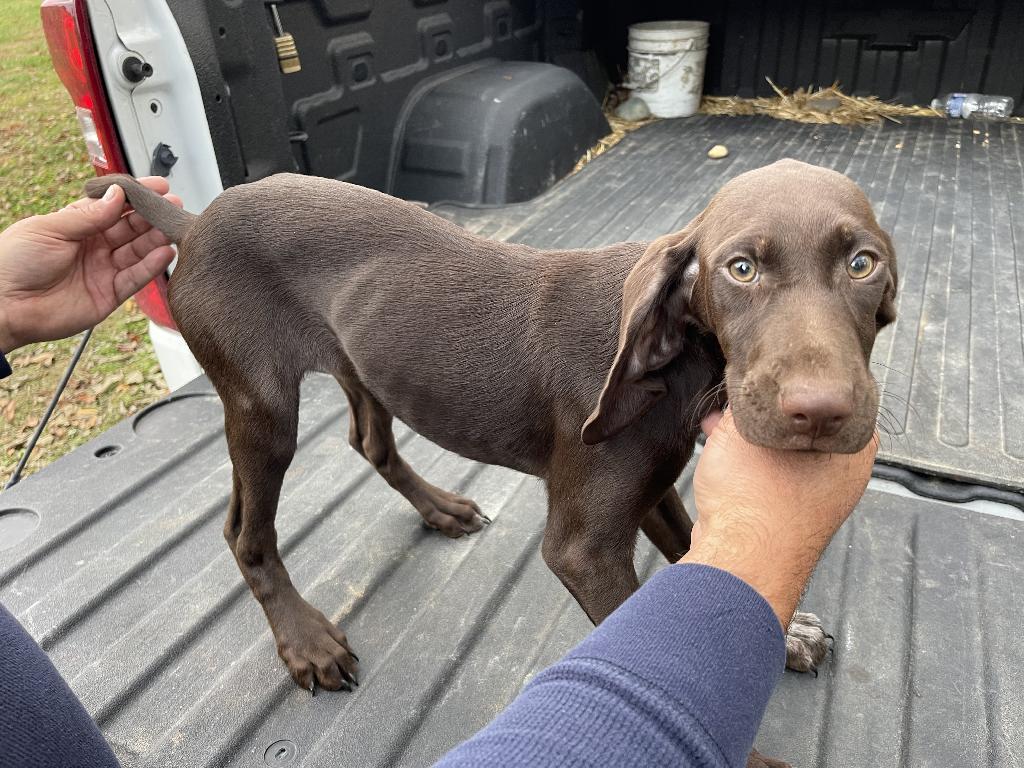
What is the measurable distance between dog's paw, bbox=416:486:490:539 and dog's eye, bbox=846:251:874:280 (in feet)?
4.81

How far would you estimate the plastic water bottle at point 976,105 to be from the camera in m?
5.59

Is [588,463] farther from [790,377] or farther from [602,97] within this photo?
[602,97]

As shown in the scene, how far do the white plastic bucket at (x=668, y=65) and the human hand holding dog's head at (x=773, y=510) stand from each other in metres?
5.21

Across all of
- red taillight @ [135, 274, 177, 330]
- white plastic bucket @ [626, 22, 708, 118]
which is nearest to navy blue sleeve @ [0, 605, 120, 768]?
red taillight @ [135, 274, 177, 330]

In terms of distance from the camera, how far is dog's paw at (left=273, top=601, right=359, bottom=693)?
194cm

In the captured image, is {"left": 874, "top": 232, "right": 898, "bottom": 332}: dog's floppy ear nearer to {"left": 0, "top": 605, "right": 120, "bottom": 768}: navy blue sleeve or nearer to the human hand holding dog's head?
the human hand holding dog's head

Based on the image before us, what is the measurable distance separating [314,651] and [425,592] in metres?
0.39

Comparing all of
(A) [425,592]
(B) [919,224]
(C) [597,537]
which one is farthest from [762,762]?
(B) [919,224]

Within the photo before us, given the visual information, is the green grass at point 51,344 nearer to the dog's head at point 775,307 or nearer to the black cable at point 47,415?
the black cable at point 47,415

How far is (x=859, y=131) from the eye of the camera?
569 cm

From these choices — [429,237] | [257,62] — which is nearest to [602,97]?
[257,62]

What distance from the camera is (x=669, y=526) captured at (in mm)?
2168

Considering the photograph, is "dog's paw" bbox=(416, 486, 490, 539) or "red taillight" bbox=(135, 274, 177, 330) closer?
"dog's paw" bbox=(416, 486, 490, 539)

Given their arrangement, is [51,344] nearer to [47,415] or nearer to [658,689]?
[47,415]
